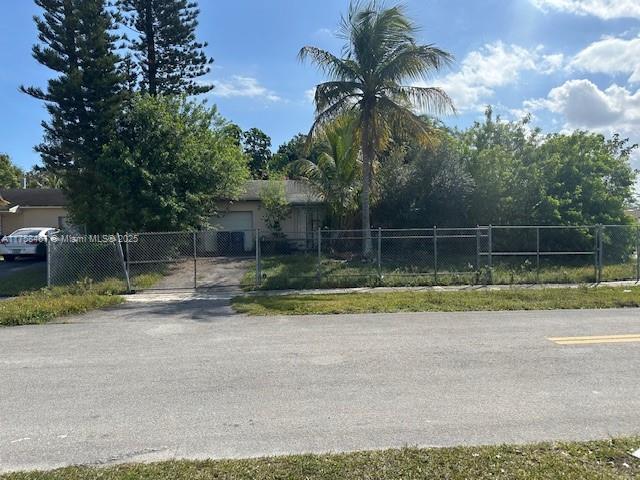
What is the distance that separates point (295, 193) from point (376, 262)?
894 cm

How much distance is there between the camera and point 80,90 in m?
17.7

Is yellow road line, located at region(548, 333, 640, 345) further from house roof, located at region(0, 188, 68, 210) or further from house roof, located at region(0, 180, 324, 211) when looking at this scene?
house roof, located at region(0, 188, 68, 210)

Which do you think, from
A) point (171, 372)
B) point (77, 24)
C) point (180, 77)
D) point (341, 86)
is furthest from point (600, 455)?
point (180, 77)

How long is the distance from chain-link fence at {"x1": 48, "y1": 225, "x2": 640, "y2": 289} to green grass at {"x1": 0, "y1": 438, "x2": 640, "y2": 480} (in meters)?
9.82

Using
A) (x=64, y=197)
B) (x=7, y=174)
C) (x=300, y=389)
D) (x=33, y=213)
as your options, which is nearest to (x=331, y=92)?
(x=300, y=389)

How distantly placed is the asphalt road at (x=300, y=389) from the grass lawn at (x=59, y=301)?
1.02 metres

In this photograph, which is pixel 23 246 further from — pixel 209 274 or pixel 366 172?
pixel 366 172

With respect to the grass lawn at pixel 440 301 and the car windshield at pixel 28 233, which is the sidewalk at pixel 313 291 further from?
the car windshield at pixel 28 233

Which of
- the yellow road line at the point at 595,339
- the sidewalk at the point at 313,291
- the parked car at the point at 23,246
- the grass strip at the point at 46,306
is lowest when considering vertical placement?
the yellow road line at the point at 595,339

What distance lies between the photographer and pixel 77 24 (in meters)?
18.2

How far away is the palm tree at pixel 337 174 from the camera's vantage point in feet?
62.9

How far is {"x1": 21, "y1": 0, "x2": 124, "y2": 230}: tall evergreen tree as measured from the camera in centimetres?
1747

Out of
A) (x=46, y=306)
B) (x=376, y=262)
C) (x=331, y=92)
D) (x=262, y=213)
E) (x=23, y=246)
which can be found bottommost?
(x=46, y=306)

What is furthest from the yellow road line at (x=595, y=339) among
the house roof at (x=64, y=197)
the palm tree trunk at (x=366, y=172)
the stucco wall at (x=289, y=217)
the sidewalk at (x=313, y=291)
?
the stucco wall at (x=289, y=217)
